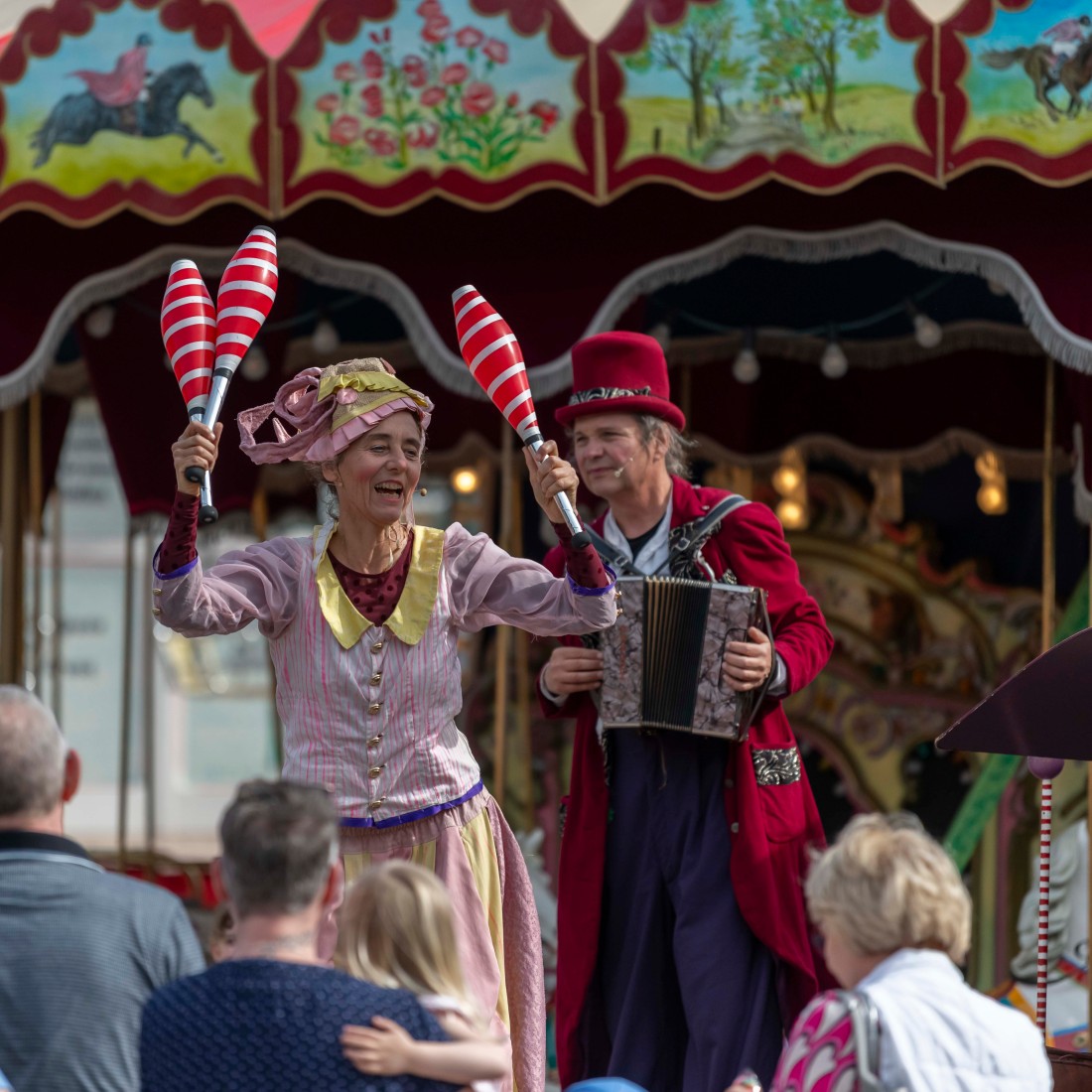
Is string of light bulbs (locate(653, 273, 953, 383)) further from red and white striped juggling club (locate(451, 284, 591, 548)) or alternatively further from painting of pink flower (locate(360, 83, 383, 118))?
red and white striped juggling club (locate(451, 284, 591, 548))

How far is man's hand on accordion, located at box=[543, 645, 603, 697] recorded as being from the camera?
4.33m

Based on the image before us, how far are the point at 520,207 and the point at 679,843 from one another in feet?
8.75

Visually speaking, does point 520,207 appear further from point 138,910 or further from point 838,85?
point 138,910

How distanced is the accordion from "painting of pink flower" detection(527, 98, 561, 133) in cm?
183

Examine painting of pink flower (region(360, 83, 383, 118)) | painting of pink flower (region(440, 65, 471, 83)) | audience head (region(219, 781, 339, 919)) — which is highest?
painting of pink flower (region(440, 65, 471, 83))

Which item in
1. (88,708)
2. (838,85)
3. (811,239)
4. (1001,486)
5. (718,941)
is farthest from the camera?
(88,708)

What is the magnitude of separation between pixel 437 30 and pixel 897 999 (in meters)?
3.74

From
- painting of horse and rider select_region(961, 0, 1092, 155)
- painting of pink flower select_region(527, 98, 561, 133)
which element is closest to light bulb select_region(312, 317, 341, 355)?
painting of pink flower select_region(527, 98, 561, 133)

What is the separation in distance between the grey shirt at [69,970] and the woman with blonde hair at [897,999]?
0.84m

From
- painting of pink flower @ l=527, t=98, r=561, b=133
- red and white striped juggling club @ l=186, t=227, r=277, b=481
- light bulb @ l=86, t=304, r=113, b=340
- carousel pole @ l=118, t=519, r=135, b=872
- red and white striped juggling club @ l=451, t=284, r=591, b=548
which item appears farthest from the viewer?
carousel pole @ l=118, t=519, r=135, b=872

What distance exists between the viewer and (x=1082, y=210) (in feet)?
18.6

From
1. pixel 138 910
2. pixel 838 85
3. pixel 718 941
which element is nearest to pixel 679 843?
pixel 718 941

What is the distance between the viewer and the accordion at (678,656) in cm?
421

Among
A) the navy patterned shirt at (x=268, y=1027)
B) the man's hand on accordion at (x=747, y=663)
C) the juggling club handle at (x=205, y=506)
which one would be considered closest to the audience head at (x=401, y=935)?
the navy patterned shirt at (x=268, y=1027)
